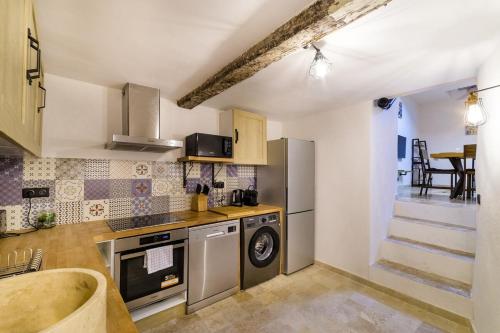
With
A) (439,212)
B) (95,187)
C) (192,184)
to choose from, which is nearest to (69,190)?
(95,187)

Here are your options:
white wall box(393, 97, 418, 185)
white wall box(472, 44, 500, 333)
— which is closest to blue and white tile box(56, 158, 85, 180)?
white wall box(472, 44, 500, 333)

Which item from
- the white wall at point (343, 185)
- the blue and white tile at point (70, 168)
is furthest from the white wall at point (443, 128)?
the blue and white tile at point (70, 168)

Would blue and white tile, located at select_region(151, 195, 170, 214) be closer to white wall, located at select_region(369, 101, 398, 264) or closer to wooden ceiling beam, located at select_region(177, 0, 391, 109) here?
wooden ceiling beam, located at select_region(177, 0, 391, 109)

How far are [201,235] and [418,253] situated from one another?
247 cm

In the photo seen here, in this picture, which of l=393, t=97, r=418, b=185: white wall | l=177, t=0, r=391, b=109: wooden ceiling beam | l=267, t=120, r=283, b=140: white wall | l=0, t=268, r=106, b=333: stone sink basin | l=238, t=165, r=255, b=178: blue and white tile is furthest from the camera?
l=393, t=97, r=418, b=185: white wall

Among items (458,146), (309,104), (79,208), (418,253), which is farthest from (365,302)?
(458,146)

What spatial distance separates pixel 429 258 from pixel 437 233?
0.34 meters

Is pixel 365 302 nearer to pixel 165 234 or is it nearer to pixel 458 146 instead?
pixel 165 234

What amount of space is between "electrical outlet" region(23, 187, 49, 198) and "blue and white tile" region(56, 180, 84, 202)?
0.08 metres

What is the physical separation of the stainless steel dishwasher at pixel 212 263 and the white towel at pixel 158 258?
208 millimetres

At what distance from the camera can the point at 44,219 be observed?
1.96 meters

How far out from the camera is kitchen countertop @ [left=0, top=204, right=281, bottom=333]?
A: 0.77m

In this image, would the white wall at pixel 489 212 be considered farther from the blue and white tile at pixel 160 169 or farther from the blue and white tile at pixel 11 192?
the blue and white tile at pixel 11 192

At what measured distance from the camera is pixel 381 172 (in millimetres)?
2938
